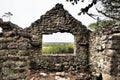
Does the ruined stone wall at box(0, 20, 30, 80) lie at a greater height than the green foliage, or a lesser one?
lesser

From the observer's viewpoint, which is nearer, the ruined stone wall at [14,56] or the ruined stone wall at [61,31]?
the ruined stone wall at [14,56]

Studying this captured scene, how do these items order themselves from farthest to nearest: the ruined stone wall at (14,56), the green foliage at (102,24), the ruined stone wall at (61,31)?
the green foliage at (102,24) < the ruined stone wall at (61,31) < the ruined stone wall at (14,56)

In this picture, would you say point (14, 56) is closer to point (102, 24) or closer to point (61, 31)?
point (61, 31)

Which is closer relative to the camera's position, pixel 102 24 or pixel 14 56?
pixel 14 56

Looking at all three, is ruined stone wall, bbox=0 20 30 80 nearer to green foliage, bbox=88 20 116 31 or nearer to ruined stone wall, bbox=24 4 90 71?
ruined stone wall, bbox=24 4 90 71

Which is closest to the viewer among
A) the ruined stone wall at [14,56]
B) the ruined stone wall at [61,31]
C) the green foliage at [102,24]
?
the ruined stone wall at [14,56]

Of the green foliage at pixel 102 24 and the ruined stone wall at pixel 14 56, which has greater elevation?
the green foliage at pixel 102 24

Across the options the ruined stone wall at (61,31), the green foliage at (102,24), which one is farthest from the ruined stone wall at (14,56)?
the green foliage at (102,24)

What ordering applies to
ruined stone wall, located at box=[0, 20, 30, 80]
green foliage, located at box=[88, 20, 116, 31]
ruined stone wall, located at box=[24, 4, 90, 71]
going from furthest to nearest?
green foliage, located at box=[88, 20, 116, 31] → ruined stone wall, located at box=[24, 4, 90, 71] → ruined stone wall, located at box=[0, 20, 30, 80]

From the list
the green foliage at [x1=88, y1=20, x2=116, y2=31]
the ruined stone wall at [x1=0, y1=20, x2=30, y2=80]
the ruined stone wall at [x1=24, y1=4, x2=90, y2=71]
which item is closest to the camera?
the ruined stone wall at [x1=0, y1=20, x2=30, y2=80]

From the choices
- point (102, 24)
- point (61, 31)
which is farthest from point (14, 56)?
point (102, 24)

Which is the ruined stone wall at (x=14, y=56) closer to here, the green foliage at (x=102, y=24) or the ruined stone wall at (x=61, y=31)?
the ruined stone wall at (x=61, y=31)

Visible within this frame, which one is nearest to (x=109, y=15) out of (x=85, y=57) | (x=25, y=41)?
(x=85, y=57)

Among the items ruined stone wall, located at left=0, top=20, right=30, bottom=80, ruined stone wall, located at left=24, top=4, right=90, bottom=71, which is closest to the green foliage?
ruined stone wall, located at left=24, top=4, right=90, bottom=71
